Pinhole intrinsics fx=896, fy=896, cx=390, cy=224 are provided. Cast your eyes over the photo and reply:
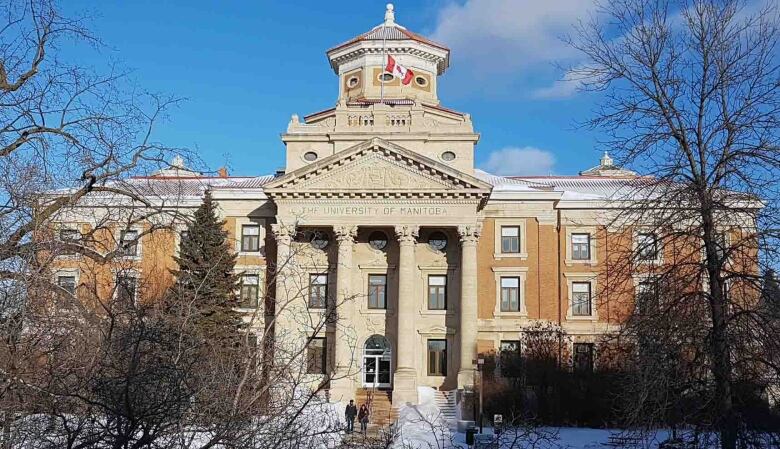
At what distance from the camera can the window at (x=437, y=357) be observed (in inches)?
1934

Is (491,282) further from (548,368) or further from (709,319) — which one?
(709,319)

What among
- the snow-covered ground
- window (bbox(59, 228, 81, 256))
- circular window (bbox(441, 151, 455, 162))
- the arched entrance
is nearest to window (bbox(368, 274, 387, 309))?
the arched entrance

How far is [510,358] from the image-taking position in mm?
48062

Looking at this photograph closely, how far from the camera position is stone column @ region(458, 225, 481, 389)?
46219 mm

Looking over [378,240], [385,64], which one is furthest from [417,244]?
[385,64]

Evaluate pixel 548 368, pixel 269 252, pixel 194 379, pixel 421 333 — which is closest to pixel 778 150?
pixel 194 379

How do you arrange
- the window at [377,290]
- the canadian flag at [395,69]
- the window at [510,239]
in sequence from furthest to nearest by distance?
the canadian flag at [395,69] < the window at [510,239] < the window at [377,290]

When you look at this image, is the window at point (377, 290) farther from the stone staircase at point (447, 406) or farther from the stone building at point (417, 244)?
the stone staircase at point (447, 406)

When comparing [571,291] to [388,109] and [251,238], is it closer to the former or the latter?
[388,109]

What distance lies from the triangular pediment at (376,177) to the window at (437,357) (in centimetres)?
846

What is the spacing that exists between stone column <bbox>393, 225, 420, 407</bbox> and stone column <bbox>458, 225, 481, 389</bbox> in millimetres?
2545

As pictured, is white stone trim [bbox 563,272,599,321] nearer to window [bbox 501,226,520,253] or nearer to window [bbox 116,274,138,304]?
window [bbox 501,226,520,253]

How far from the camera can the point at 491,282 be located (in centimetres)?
5138

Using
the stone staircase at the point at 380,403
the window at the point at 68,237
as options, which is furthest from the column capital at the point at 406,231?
the window at the point at 68,237
